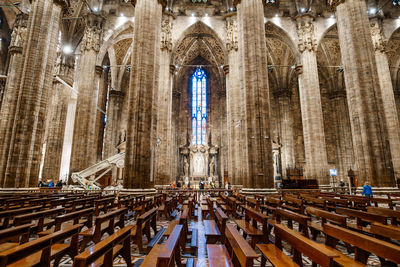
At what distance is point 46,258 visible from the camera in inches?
76.0

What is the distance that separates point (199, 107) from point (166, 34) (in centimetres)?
1158

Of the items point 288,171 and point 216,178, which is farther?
point 216,178

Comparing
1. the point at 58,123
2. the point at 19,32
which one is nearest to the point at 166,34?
the point at 19,32

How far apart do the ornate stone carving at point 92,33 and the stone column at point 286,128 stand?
19.4 m

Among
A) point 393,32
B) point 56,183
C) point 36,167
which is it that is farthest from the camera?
point 393,32

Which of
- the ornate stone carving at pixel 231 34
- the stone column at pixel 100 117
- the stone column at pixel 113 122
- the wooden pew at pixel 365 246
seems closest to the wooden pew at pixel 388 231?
the wooden pew at pixel 365 246

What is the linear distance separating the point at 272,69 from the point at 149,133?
2019 centimetres

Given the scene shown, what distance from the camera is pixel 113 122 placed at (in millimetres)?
24328

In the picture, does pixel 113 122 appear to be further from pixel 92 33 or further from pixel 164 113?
pixel 164 113

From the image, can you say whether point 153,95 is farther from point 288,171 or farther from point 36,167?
point 288,171

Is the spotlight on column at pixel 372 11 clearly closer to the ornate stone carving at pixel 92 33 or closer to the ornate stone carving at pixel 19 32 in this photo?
the ornate stone carving at pixel 92 33

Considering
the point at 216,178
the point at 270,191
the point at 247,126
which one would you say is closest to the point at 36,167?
the point at 247,126

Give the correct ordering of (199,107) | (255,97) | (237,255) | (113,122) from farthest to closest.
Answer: (199,107), (113,122), (255,97), (237,255)

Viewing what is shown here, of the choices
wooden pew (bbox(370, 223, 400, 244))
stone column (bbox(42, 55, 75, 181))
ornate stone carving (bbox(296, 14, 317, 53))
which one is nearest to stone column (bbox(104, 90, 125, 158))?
stone column (bbox(42, 55, 75, 181))
